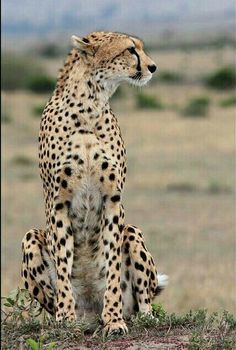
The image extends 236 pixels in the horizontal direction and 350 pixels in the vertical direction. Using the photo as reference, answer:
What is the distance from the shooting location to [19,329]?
16.8ft

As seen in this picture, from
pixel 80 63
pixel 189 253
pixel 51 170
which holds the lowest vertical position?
pixel 189 253

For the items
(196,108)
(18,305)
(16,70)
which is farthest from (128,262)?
(16,70)

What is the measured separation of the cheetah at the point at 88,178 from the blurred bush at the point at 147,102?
26.5m

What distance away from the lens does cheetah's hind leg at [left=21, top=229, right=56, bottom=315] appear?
18.4 ft

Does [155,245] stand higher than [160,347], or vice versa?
[160,347]

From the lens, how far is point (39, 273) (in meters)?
5.63

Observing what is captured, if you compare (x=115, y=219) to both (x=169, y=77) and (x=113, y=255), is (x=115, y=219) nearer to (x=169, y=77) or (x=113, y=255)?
(x=113, y=255)

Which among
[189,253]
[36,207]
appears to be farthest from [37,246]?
[36,207]

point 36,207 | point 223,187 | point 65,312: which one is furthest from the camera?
point 223,187

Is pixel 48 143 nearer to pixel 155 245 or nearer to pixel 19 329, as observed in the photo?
pixel 19 329

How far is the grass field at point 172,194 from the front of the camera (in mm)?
11883

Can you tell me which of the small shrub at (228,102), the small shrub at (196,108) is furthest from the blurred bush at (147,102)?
the small shrub at (228,102)

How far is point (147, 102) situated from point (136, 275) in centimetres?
2692

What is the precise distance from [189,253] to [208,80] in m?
29.7
